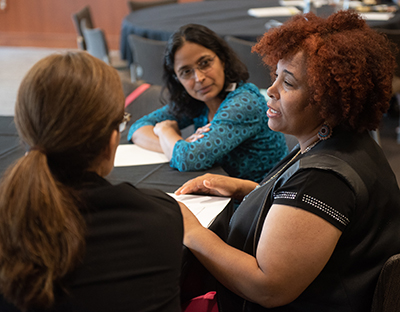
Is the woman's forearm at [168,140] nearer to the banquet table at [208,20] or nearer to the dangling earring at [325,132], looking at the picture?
the dangling earring at [325,132]

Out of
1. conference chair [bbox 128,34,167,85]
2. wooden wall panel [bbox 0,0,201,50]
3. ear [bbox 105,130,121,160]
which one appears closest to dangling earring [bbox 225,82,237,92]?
ear [bbox 105,130,121,160]

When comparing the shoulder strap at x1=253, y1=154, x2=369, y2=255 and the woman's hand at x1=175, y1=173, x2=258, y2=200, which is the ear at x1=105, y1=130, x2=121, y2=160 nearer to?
the shoulder strap at x1=253, y1=154, x2=369, y2=255

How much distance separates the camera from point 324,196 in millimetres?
878

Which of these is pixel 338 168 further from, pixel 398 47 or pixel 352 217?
pixel 398 47

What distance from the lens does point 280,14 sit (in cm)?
418

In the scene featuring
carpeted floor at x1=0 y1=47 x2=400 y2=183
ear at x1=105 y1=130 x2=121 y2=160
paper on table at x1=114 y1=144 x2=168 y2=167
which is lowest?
carpeted floor at x1=0 y1=47 x2=400 y2=183

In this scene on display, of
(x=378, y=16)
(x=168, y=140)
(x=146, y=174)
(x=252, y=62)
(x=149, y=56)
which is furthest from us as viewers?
(x=378, y=16)

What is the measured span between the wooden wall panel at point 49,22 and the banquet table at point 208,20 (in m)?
2.47

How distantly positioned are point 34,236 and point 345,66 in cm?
73

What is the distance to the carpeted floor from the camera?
3.37 metres

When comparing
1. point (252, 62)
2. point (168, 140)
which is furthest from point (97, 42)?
point (168, 140)

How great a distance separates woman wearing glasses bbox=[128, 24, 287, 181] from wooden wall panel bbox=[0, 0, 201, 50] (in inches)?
223

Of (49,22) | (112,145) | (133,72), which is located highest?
(112,145)

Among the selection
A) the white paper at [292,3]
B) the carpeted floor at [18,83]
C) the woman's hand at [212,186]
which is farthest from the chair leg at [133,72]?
the woman's hand at [212,186]
